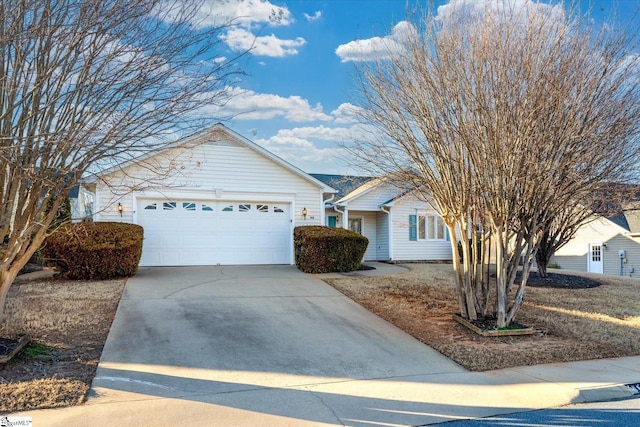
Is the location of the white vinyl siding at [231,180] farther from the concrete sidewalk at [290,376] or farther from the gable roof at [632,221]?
the gable roof at [632,221]

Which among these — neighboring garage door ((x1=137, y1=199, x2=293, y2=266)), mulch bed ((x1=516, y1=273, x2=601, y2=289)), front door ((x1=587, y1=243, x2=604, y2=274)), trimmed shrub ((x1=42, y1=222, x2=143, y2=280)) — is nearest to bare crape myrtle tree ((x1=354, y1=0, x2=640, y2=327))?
mulch bed ((x1=516, y1=273, x2=601, y2=289))

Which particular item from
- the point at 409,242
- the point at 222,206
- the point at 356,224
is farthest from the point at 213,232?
the point at 409,242

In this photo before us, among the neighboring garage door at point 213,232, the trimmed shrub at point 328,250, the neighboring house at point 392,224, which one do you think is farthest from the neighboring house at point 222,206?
the neighboring house at point 392,224

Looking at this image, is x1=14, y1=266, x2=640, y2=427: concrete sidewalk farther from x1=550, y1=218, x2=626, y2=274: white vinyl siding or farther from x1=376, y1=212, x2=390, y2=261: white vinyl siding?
Answer: x1=550, y1=218, x2=626, y2=274: white vinyl siding

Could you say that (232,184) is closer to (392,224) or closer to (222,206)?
(222,206)

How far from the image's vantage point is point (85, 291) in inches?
394

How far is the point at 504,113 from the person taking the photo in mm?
7199

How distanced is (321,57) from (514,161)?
4291 millimetres

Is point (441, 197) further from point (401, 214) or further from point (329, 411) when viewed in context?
point (401, 214)

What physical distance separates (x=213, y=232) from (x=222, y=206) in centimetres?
88

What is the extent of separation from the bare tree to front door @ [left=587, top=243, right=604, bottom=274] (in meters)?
23.7

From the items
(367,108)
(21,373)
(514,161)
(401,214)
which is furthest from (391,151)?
(401,214)

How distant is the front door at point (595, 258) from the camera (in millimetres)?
23719

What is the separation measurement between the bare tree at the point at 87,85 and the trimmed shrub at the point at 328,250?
7.86 metres
